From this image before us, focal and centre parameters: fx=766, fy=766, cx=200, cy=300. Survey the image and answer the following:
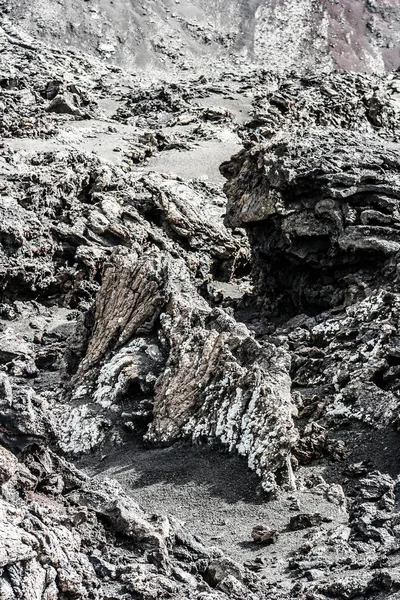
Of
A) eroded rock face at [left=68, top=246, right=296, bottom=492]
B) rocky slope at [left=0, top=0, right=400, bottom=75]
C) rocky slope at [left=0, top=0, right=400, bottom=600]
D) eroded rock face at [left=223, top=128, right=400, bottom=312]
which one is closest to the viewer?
rocky slope at [left=0, top=0, right=400, bottom=600]

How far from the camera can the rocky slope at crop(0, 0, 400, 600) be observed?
1164 cm

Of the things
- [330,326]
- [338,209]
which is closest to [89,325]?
[330,326]

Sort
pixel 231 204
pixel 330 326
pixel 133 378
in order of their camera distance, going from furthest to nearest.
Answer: pixel 231 204 → pixel 330 326 → pixel 133 378

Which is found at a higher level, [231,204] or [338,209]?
[338,209]

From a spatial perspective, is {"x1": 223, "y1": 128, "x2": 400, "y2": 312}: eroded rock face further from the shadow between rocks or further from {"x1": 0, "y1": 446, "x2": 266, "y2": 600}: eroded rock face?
{"x1": 0, "y1": 446, "x2": 266, "y2": 600}: eroded rock face

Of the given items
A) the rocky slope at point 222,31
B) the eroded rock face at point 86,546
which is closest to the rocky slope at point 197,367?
the eroded rock face at point 86,546

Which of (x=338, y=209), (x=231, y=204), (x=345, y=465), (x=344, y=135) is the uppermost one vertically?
(x=344, y=135)

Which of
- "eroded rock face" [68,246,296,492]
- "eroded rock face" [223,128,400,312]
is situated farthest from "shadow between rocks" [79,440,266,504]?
"eroded rock face" [223,128,400,312]

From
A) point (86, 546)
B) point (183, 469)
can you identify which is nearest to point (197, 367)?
point (183, 469)

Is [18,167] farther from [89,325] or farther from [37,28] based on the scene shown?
[37,28]

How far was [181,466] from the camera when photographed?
60.5 ft

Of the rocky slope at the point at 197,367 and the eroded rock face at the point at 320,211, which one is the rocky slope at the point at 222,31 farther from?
the eroded rock face at the point at 320,211

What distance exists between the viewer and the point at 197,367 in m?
20.7

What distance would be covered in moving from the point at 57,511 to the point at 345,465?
946cm
